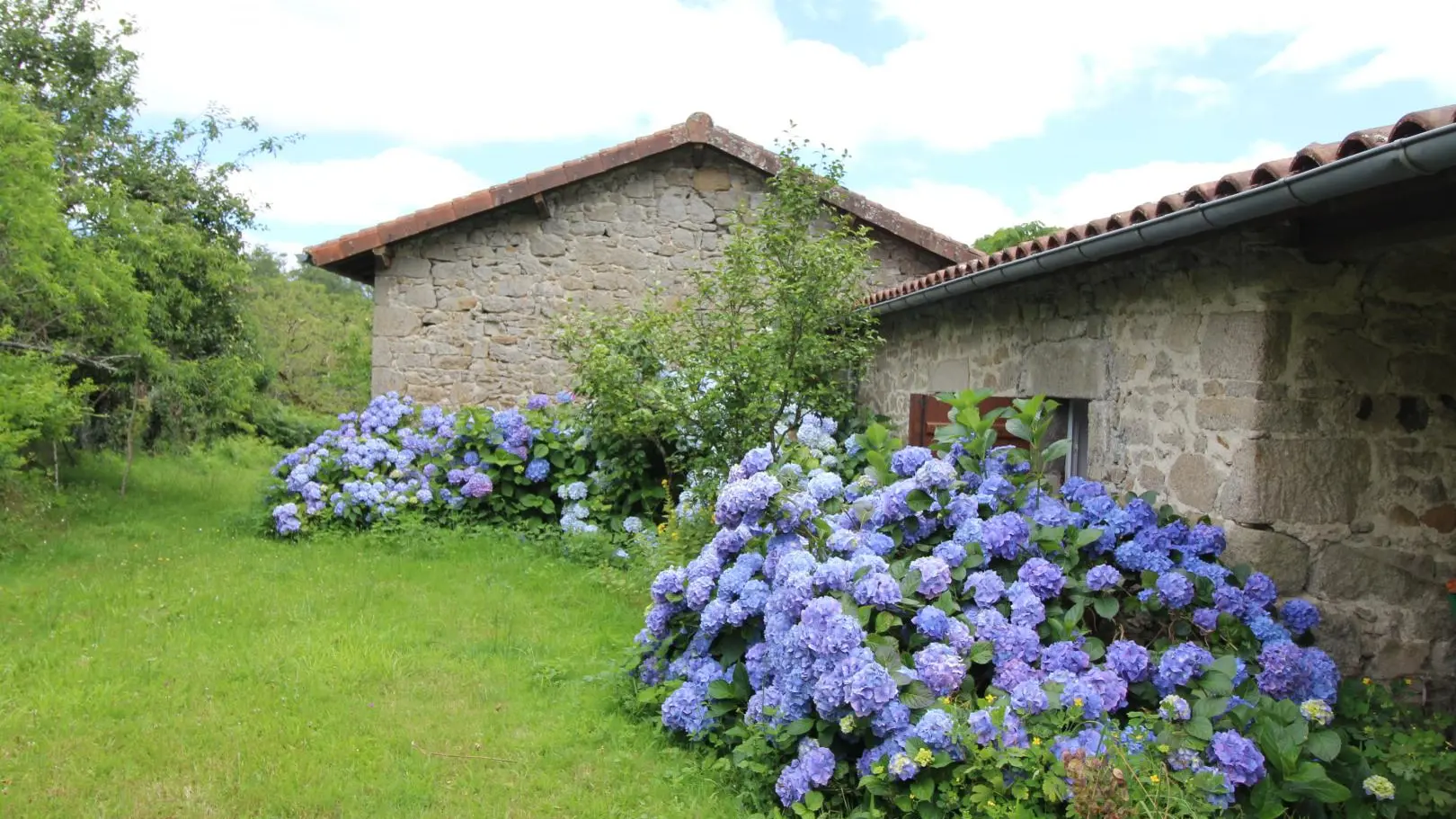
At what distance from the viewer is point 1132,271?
15.1ft

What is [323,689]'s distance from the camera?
4.64m

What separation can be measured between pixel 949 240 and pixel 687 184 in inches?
116

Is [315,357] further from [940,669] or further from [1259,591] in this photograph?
[1259,591]

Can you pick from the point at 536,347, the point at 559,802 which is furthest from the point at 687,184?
the point at 559,802

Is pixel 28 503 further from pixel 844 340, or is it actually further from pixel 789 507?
pixel 789 507

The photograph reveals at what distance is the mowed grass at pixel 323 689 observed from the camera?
3584mm

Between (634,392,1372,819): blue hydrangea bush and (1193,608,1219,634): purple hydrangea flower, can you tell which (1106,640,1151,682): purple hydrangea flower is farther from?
(1193,608,1219,634): purple hydrangea flower

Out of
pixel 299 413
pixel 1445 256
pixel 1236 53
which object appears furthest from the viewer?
pixel 299 413

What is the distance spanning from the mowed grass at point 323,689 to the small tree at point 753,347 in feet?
4.48

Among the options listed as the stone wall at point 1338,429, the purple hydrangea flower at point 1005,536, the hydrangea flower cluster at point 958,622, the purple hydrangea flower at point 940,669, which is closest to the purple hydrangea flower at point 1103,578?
the hydrangea flower cluster at point 958,622

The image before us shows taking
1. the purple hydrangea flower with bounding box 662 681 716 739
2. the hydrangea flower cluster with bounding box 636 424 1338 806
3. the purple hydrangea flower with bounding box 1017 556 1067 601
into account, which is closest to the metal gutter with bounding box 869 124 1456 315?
the hydrangea flower cluster with bounding box 636 424 1338 806

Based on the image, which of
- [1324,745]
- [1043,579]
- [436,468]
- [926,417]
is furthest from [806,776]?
[436,468]

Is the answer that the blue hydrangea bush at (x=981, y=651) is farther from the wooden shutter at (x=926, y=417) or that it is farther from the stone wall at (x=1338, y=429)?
the wooden shutter at (x=926, y=417)

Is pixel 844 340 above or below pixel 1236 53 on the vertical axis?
below
